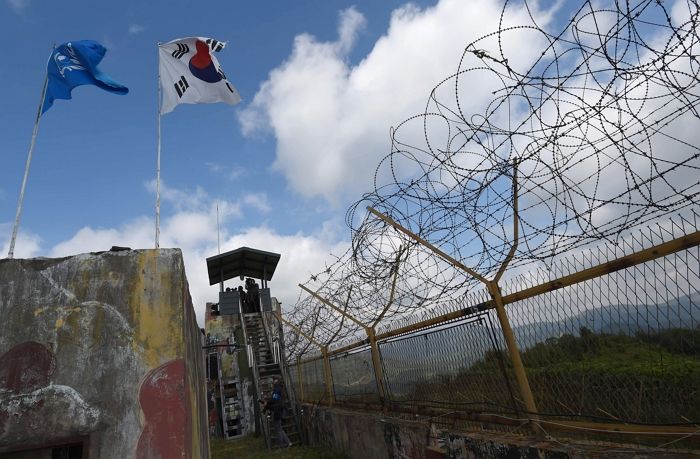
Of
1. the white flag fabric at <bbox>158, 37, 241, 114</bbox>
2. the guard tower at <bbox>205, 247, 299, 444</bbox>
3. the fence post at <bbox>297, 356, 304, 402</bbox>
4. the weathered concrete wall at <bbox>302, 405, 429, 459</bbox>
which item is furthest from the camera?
the guard tower at <bbox>205, 247, 299, 444</bbox>

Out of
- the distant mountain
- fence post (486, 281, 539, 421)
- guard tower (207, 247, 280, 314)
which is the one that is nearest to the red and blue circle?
fence post (486, 281, 539, 421)

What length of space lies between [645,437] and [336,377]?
7.34 m

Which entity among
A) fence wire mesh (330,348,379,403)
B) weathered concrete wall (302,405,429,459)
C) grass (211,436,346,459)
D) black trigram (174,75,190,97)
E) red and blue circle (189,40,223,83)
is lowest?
grass (211,436,346,459)

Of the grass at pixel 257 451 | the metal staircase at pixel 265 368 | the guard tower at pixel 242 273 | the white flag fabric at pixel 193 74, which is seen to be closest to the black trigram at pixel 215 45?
the white flag fabric at pixel 193 74

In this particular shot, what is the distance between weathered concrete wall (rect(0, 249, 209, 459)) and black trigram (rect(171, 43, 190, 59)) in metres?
4.75

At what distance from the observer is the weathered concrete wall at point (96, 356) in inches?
155

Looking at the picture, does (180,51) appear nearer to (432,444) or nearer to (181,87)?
(181,87)

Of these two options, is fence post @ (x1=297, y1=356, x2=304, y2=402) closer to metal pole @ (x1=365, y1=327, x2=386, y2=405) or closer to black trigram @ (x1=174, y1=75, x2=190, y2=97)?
metal pole @ (x1=365, y1=327, x2=386, y2=405)

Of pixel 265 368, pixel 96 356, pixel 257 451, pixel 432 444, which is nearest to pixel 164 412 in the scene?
pixel 96 356

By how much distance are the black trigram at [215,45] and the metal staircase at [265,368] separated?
9.51 m

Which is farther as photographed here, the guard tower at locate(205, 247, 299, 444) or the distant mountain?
the guard tower at locate(205, 247, 299, 444)

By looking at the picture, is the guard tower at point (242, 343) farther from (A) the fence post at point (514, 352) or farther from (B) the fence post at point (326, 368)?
(A) the fence post at point (514, 352)

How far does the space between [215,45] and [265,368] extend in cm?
1168

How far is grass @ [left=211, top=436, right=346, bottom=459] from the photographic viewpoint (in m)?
9.34
